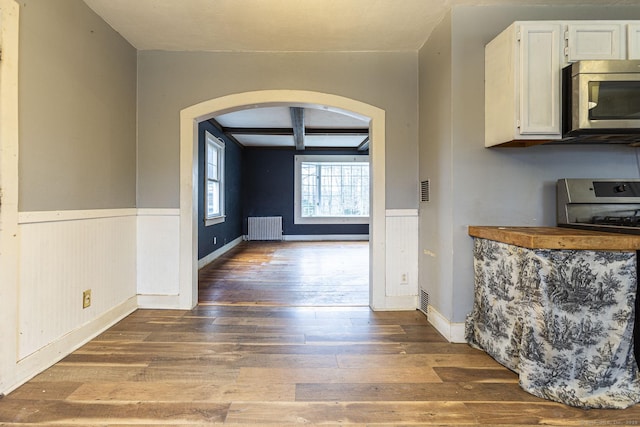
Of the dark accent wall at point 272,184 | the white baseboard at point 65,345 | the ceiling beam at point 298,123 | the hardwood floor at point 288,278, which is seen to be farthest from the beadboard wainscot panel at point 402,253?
the dark accent wall at point 272,184

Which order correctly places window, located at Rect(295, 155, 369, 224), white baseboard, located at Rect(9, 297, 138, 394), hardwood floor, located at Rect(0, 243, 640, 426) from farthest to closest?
window, located at Rect(295, 155, 369, 224)
white baseboard, located at Rect(9, 297, 138, 394)
hardwood floor, located at Rect(0, 243, 640, 426)

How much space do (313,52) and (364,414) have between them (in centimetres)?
282

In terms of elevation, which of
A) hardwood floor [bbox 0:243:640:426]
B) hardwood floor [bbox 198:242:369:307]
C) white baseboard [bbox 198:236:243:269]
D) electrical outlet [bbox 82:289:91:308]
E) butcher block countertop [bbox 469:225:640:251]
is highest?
butcher block countertop [bbox 469:225:640:251]

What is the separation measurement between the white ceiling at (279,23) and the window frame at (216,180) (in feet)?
8.57

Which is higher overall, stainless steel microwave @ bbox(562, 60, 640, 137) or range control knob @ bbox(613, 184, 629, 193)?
stainless steel microwave @ bbox(562, 60, 640, 137)

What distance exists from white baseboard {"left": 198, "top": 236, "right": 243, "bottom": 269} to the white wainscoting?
2.21 meters

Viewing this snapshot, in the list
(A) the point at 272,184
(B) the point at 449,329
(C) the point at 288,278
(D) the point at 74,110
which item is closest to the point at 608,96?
(B) the point at 449,329

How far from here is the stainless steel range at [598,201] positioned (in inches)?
86.0

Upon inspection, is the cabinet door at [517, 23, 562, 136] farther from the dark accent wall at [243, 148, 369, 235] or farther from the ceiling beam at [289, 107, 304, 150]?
the dark accent wall at [243, 148, 369, 235]

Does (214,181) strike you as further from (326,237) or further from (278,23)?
(278,23)

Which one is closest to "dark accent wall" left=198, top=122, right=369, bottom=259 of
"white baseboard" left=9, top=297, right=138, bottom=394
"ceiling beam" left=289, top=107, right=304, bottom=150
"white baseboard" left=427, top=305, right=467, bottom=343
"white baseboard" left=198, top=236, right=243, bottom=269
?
"white baseboard" left=198, top=236, right=243, bottom=269

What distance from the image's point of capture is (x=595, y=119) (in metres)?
1.88

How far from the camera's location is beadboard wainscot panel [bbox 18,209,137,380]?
1.90m

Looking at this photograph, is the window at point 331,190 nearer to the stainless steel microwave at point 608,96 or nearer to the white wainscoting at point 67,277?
the white wainscoting at point 67,277
